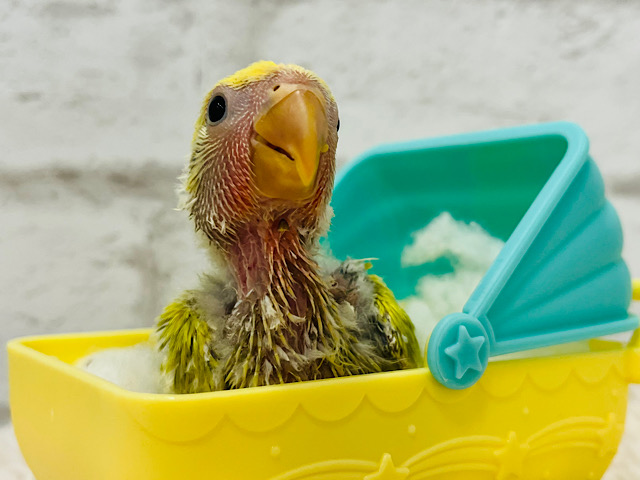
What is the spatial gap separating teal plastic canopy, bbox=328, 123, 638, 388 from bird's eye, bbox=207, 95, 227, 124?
19cm

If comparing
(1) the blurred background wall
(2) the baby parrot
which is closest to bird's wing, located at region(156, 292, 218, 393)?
(2) the baby parrot

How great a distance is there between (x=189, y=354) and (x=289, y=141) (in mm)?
143

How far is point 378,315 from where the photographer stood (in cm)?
41

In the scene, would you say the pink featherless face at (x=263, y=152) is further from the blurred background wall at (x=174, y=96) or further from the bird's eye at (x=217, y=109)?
the blurred background wall at (x=174, y=96)

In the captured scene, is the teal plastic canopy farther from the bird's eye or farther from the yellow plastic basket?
the bird's eye

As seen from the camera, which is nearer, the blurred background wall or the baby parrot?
the baby parrot

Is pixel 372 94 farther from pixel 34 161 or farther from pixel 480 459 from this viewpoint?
pixel 480 459

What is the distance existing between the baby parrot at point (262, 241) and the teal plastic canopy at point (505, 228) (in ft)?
0.29

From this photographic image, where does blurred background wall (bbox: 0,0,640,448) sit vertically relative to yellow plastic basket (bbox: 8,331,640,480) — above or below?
above

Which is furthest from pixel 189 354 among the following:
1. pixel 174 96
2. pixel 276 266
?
pixel 174 96

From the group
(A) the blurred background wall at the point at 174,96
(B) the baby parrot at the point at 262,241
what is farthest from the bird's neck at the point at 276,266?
(A) the blurred background wall at the point at 174,96

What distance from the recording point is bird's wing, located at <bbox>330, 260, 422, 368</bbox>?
40 cm

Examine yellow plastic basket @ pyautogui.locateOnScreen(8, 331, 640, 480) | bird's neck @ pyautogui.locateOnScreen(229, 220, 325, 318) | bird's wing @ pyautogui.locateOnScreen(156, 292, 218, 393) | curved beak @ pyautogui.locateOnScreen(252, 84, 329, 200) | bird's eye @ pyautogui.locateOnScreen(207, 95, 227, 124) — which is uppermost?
bird's eye @ pyautogui.locateOnScreen(207, 95, 227, 124)

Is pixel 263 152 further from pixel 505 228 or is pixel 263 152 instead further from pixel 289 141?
pixel 505 228
